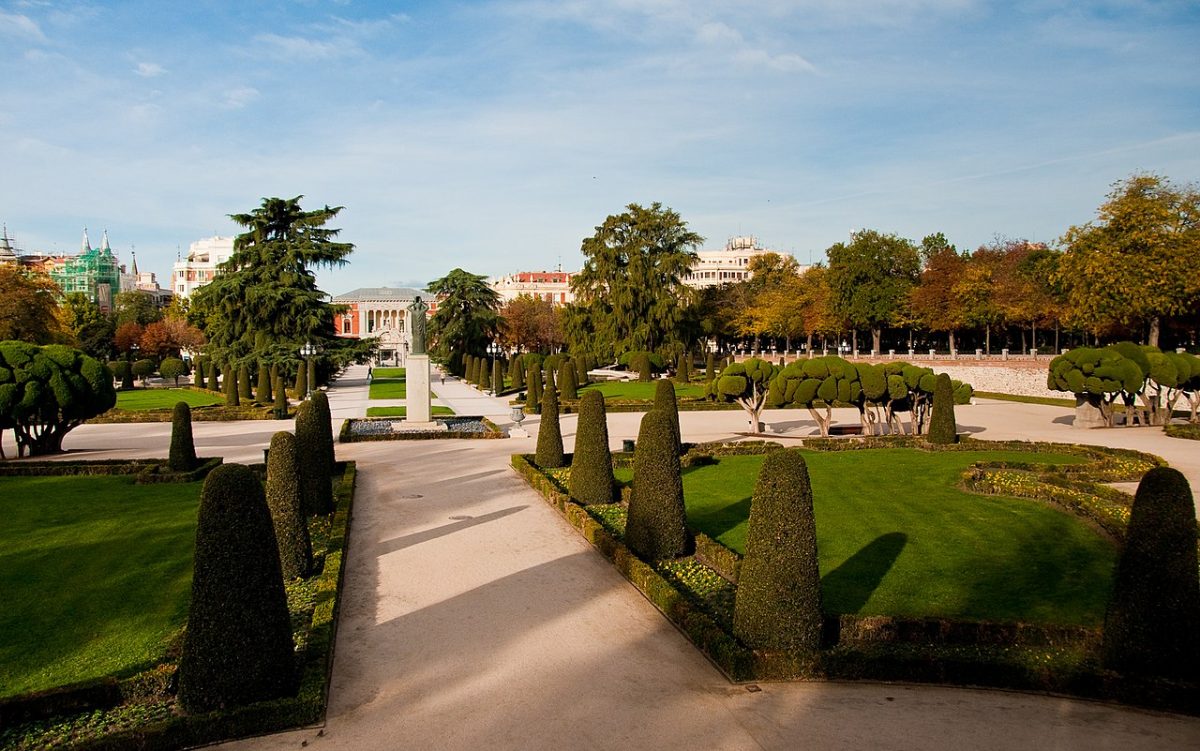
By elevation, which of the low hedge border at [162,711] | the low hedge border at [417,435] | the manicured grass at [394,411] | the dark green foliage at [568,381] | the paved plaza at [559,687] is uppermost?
the dark green foliage at [568,381]

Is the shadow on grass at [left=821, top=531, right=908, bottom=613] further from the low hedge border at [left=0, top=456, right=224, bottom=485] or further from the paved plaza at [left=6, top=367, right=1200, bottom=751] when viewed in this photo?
the low hedge border at [left=0, top=456, right=224, bottom=485]

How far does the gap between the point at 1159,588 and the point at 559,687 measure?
190 inches

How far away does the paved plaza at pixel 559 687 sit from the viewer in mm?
6422

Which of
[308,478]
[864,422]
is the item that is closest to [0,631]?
[308,478]

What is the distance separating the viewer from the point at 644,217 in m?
56.6

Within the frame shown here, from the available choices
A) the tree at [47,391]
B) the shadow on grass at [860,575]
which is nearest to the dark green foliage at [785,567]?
the shadow on grass at [860,575]

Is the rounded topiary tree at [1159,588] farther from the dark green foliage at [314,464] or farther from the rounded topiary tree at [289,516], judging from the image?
the dark green foliage at [314,464]

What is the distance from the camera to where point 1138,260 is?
38.7 meters

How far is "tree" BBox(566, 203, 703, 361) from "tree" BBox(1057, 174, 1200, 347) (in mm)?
22184

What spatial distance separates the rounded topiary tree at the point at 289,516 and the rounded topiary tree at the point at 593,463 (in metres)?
5.16

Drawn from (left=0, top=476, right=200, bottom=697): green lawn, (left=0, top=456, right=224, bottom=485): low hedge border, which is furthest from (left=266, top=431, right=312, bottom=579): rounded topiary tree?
(left=0, top=456, right=224, bottom=485): low hedge border

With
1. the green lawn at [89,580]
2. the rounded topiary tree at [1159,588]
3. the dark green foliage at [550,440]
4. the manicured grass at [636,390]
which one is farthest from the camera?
the manicured grass at [636,390]

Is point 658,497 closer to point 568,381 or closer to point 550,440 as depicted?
point 550,440

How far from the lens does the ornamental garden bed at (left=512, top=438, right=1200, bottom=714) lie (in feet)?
24.6
